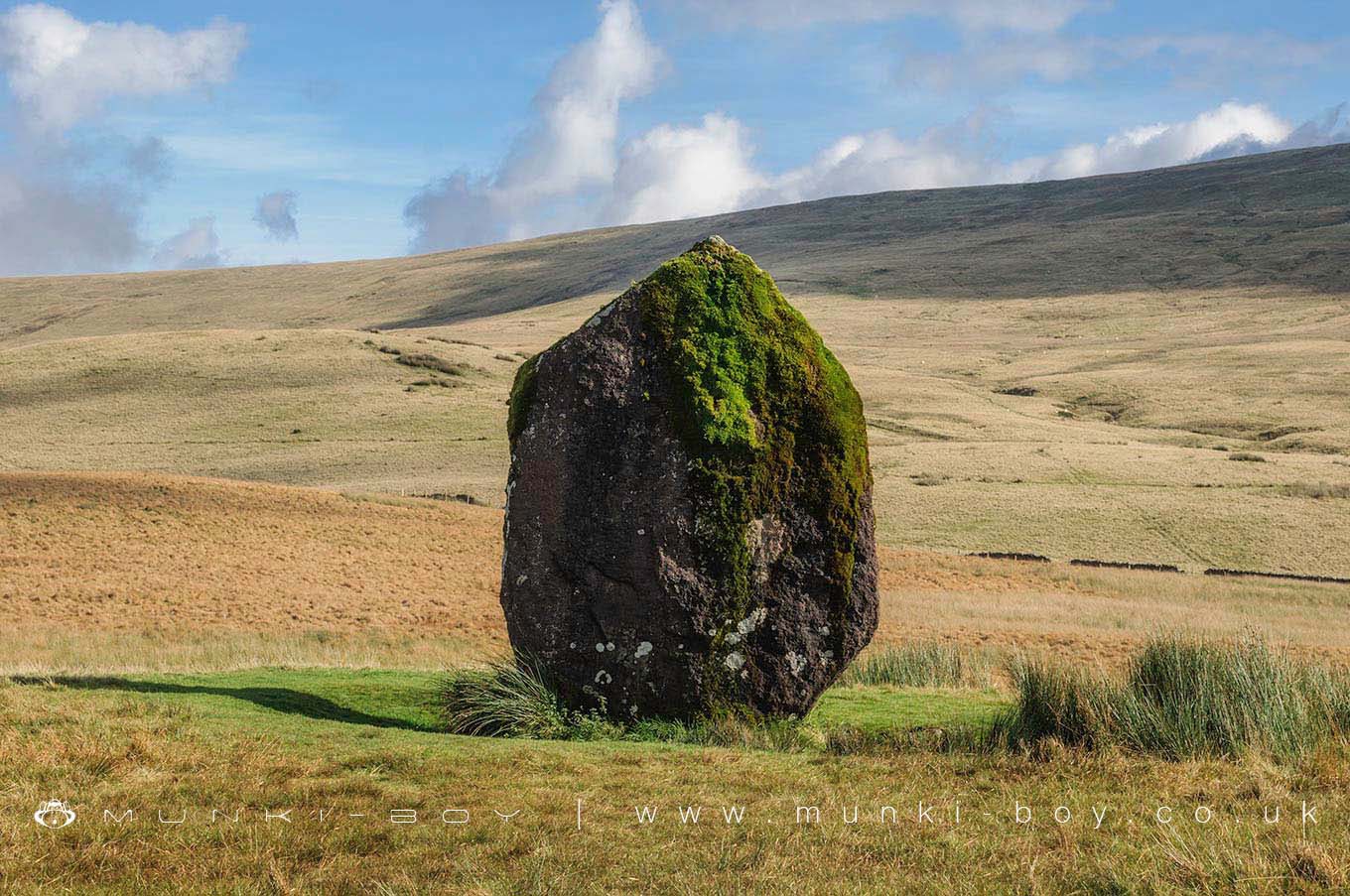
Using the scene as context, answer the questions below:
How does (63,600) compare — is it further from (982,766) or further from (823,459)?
(982,766)

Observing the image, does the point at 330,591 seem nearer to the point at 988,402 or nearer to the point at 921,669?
the point at 921,669

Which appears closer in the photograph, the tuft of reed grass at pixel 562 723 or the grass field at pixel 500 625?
the grass field at pixel 500 625

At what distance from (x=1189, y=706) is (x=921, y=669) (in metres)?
8.42

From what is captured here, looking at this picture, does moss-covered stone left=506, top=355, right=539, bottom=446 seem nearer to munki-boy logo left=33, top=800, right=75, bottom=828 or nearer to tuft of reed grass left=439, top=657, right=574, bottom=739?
tuft of reed grass left=439, top=657, right=574, bottom=739

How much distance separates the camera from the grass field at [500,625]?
7.32 meters

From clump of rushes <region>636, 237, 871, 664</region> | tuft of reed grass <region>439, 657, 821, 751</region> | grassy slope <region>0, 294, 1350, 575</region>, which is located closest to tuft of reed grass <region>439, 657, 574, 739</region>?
tuft of reed grass <region>439, 657, 821, 751</region>

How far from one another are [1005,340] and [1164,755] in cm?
11141

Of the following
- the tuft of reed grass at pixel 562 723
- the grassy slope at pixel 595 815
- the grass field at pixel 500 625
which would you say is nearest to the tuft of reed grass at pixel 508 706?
the tuft of reed grass at pixel 562 723

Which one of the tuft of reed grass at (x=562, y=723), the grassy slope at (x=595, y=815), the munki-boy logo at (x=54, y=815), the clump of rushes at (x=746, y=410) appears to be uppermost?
the clump of rushes at (x=746, y=410)

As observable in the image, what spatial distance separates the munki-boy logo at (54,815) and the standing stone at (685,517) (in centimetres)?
553

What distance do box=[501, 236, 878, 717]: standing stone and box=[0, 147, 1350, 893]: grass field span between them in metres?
1.05

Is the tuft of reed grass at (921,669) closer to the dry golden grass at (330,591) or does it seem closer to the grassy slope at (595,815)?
the dry golden grass at (330,591)

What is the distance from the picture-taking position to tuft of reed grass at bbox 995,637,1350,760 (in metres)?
10.3

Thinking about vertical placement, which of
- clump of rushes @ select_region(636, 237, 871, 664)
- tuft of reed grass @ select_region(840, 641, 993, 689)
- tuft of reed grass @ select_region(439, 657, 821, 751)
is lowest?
tuft of reed grass @ select_region(840, 641, 993, 689)
